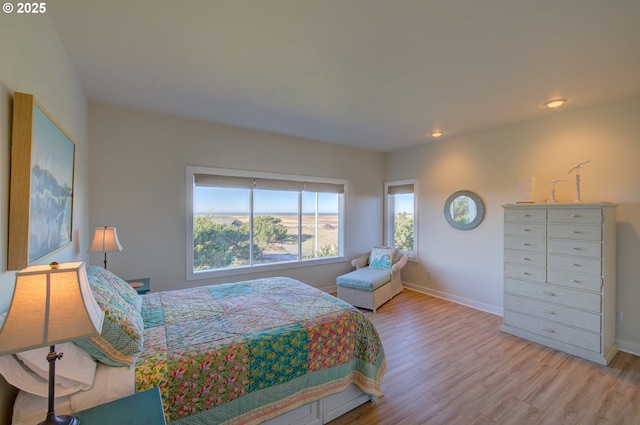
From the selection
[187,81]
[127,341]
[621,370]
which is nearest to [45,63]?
[187,81]

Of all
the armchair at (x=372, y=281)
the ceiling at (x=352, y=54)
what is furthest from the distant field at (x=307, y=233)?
the ceiling at (x=352, y=54)

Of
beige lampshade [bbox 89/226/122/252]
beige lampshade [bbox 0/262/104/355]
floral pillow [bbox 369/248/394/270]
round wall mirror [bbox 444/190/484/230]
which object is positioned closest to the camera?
beige lampshade [bbox 0/262/104/355]

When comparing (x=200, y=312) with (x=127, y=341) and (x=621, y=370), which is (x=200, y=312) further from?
(x=621, y=370)

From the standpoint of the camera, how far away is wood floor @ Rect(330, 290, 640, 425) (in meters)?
1.99

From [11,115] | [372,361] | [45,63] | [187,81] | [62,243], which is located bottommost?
[372,361]

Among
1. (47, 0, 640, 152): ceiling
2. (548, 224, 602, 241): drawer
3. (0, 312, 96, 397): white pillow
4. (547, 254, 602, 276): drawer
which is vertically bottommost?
(0, 312, 96, 397): white pillow

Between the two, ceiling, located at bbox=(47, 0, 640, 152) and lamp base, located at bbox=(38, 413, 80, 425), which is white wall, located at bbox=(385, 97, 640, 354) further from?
lamp base, located at bbox=(38, 413, 80, 425)

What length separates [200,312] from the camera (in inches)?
82.9

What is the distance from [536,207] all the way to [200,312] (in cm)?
364

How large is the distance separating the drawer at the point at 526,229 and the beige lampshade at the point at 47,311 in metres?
3.91

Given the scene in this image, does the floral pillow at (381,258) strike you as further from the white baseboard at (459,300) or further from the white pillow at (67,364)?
the white pillow at (67,364)

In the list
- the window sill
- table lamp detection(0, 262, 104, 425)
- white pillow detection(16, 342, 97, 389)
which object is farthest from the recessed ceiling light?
white pillow detection(16, 342, 97, 389)

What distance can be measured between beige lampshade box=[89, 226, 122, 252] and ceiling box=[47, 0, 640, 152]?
1413 millimetres

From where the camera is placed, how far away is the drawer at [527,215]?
3.06 metres
